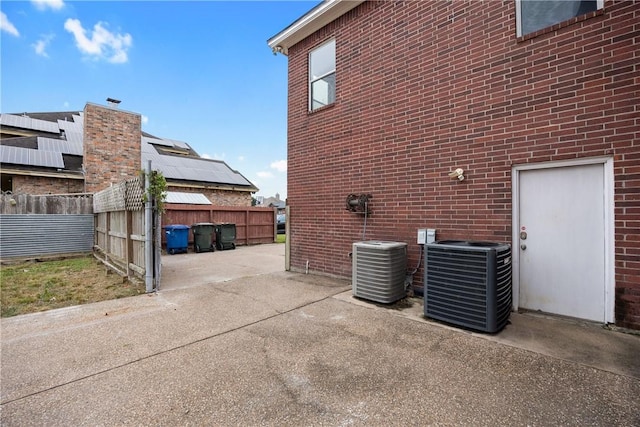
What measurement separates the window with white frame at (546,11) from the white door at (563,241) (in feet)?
6.46

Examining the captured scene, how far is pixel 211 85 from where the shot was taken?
1416 centimetres

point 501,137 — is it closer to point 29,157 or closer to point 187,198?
point 187,198

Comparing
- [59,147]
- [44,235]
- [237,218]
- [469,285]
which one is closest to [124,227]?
[44,235]

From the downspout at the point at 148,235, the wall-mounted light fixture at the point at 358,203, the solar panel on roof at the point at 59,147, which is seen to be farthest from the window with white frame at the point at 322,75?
the solar panel on roof at the point at 59,147

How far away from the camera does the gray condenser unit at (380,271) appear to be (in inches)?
173

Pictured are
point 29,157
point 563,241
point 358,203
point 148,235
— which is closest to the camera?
point 563,241

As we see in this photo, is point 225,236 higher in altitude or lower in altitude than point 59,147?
lower

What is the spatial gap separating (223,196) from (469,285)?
57.0 feet

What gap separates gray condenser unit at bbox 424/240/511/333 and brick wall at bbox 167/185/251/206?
16326 millimetres

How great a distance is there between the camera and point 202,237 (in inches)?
463

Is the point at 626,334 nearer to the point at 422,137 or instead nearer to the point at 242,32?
the point at 422,137

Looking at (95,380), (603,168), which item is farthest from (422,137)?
(95,380)

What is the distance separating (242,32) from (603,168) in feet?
33.9

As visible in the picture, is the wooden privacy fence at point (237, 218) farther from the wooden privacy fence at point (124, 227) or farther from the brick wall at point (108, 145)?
the wooden privacy fence at point (124, 227)
